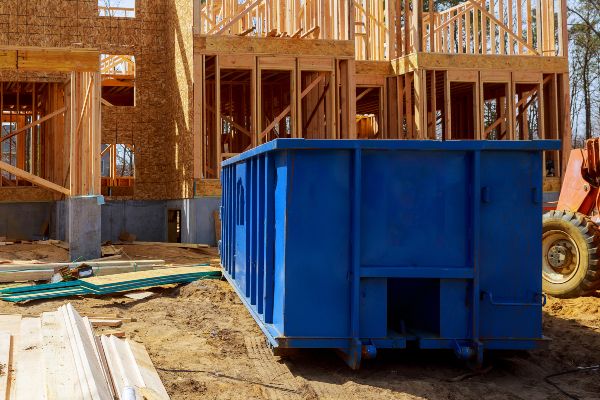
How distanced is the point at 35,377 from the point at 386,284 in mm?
2838

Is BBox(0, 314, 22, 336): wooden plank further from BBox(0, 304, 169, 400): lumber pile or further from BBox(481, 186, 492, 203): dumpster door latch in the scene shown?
BBox(481, 186, 492, 203): dumpster door latch

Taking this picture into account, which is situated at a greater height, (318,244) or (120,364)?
(318,244)

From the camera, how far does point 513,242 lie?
5547mm

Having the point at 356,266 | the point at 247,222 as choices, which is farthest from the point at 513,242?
the point at 247,222

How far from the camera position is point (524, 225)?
5.56 m

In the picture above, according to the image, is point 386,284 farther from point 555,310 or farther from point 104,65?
point 104,65

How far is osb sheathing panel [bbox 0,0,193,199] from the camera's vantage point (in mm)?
18062

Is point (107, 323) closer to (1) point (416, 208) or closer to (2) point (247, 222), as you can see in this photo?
(2) point (247, 222)

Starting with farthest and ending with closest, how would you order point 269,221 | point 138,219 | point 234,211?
point 138,219 < point 234,211 < point 269,221

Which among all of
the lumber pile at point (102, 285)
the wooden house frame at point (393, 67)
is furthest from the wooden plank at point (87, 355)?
the wooden house frame at point (393, 67)

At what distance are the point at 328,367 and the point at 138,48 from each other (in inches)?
600

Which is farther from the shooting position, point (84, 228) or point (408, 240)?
point (84, 228)

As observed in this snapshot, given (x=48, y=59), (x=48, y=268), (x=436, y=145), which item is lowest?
(x=48, y=268)

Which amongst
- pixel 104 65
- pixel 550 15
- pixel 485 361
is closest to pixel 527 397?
pixel 485 361
